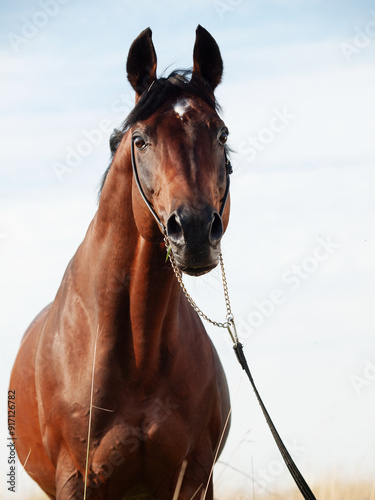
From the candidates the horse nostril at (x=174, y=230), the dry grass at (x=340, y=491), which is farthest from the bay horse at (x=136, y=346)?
the dry grass at (x=340, y=491)

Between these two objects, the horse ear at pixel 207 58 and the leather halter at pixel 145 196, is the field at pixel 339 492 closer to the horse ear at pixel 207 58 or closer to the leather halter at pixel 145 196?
the leather halter at pixel 145 196

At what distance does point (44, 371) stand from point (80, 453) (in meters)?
0.59

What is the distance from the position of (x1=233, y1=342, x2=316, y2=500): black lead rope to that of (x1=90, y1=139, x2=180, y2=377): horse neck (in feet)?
1.40

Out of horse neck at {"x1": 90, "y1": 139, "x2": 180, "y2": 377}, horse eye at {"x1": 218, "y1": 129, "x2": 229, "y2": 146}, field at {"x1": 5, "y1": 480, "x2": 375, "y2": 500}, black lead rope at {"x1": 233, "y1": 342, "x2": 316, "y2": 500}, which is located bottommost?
field at {"x1": 5, "y1": 480, "x2": 375, "y2": 500}

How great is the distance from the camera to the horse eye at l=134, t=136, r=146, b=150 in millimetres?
3392

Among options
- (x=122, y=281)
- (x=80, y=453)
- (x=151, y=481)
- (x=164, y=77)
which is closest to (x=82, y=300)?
(x=122, y=281)

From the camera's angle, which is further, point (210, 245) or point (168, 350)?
point (168, 350)

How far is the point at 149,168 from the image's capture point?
3.32 m

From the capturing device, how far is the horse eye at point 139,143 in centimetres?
339

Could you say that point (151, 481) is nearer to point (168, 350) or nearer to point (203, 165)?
point (168, 350)

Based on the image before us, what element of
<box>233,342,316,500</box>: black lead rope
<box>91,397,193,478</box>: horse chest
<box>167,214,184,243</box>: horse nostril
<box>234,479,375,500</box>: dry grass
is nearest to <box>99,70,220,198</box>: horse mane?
<box>167,214,184,243</box>: horse nostril

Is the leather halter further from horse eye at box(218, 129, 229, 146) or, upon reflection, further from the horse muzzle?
the horse muzzle

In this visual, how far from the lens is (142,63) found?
3697 mm

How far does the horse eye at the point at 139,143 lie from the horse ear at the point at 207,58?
2.13 ft
